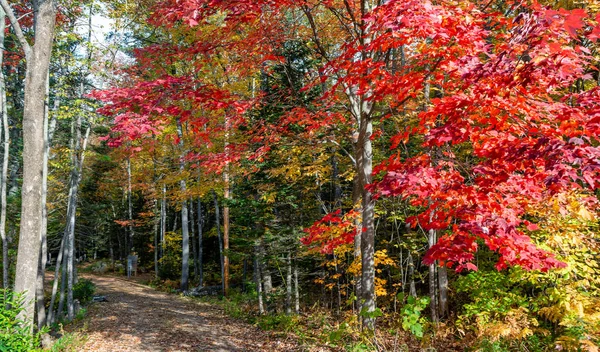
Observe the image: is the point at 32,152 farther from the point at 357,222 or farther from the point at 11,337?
the point at 357,222

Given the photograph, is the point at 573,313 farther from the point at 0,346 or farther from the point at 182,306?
the point at 182,306

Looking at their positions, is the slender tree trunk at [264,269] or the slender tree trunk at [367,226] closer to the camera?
the slender tree trunk at [367,226]

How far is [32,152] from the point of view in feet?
19.1

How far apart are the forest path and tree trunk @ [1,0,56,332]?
3.29m

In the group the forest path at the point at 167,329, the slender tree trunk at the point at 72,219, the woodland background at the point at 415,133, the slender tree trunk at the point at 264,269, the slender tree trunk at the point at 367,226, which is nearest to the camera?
the woodland background at the point at 415,133

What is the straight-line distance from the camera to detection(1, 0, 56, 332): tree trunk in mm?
5625

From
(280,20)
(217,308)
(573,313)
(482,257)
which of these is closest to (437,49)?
(280,20)

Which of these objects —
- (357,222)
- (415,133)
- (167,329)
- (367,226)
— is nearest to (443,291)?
(357,222)

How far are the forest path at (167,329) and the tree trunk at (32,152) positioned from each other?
329 cm

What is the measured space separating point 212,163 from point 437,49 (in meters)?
4.16

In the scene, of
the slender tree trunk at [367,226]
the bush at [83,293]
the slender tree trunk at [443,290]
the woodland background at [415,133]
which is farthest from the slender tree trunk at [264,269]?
the bush at [83,293]

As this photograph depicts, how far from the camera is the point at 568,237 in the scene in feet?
18.0

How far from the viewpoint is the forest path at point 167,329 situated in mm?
8617

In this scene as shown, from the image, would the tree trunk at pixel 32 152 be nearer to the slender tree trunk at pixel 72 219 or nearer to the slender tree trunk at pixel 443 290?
the slender tree trunk at pixel 72 219
